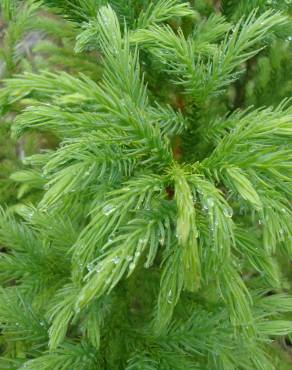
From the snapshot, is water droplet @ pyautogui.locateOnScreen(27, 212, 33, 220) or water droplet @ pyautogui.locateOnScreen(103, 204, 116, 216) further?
water droplet @ pyautogui.locateOnScreen(27, 212, 33, 220)

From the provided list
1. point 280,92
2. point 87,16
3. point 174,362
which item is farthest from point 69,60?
point 174,362

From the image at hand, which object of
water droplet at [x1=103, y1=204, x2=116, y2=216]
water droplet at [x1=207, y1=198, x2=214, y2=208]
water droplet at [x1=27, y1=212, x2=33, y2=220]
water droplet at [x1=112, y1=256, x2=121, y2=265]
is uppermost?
water droplet at [x1=207, y1=198, x2=214, y2=208]

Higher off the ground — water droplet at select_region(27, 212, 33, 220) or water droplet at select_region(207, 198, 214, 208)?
water droplet at select_region(207, 198, 214, 208)

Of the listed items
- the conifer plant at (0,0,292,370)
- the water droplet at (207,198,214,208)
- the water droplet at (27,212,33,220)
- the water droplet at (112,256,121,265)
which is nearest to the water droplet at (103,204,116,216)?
the conifer plant at (0,0,292,370)

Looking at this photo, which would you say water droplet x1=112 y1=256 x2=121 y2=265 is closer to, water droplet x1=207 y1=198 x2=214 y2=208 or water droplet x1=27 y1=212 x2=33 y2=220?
water droplet x1=207 y1=198 x2=214 y2=208

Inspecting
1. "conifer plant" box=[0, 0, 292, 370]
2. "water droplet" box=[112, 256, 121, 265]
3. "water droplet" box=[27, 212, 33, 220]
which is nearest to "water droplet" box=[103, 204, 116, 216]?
"conifer plant" box=[0, 0, 292, 370]

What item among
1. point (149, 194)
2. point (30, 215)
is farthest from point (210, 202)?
point (30, 215)

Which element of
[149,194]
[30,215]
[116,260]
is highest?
[149,194]

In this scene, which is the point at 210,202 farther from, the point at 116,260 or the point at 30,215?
the point at 30,215

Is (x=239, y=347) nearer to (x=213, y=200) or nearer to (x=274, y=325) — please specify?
(x=274, y=325)
